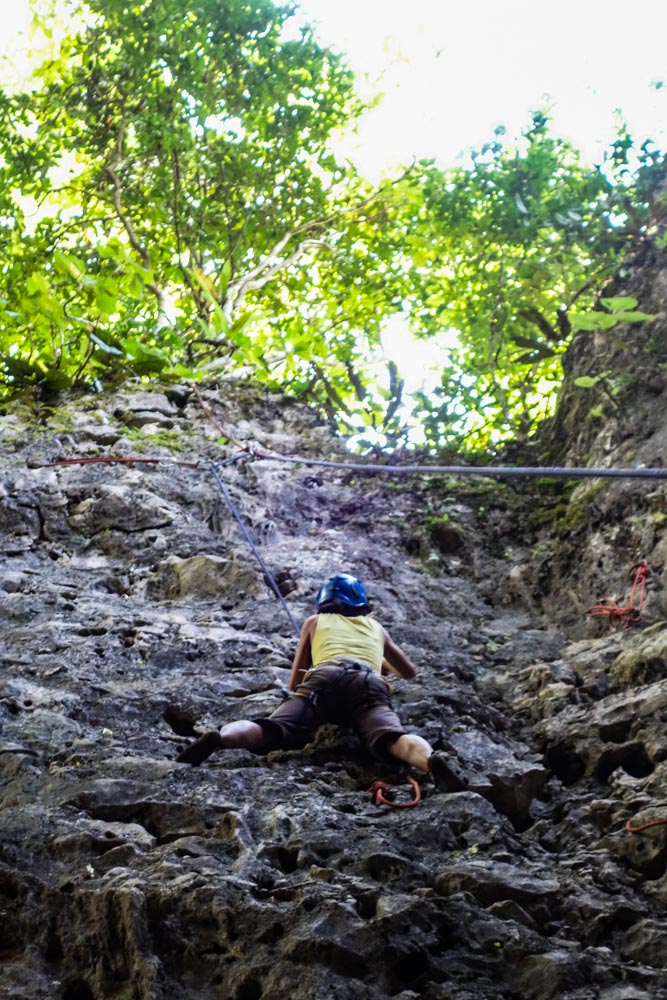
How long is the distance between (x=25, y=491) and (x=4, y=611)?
5.20 ft

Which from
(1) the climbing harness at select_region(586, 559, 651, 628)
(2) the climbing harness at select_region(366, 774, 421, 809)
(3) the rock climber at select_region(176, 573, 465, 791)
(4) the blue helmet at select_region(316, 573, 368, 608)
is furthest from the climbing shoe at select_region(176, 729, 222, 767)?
(1) the climbing harness at select_region(586, 559, 651, 628)

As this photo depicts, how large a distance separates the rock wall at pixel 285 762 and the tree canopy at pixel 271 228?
4.54 ft

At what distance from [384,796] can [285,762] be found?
0.54 m

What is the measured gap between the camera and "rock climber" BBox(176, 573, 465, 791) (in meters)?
3.62

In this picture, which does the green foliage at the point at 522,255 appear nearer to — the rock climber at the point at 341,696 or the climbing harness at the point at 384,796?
the rock climber at the point at 341,696

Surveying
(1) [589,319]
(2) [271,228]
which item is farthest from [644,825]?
(2) [271,228]

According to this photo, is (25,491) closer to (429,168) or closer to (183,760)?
(183,760)

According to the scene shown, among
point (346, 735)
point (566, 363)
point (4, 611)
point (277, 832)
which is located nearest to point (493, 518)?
point (566, 363)

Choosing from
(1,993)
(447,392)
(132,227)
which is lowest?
(1,993)

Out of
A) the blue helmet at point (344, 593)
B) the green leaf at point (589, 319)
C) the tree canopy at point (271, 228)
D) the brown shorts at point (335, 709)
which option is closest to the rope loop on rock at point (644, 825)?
the brown shorts at point (335, 709)

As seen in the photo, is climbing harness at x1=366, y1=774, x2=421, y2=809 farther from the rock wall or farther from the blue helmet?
the blue helmet

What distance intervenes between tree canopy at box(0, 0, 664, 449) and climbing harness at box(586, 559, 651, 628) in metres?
3.12

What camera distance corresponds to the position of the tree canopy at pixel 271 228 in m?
8.03

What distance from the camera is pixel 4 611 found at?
4.95 meters
